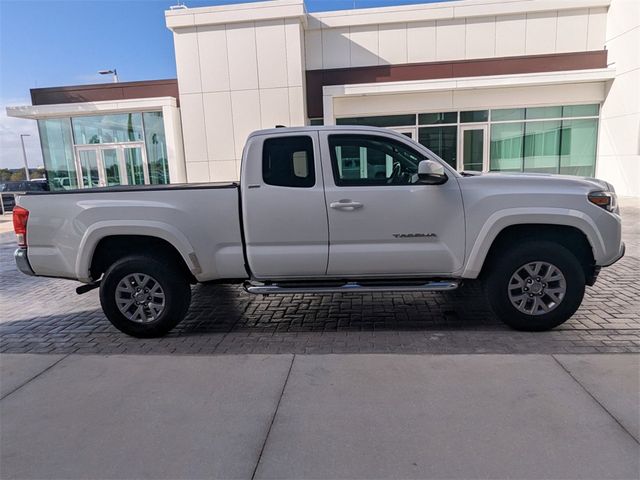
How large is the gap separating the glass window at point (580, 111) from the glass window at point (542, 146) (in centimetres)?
48

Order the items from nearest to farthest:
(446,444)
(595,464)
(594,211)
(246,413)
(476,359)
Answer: (595,464) → (446,444) → (246,413) → (476,359) → (594,211)

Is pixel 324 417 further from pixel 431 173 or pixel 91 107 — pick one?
pixel 91 107

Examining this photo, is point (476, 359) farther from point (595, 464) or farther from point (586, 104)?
point (586, 104)

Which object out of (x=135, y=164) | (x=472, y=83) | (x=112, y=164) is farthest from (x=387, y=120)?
(x=112, y=164)

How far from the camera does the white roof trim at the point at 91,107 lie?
17.8 meters

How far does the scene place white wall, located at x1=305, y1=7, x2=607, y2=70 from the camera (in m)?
16.9

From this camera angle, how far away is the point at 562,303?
444cm

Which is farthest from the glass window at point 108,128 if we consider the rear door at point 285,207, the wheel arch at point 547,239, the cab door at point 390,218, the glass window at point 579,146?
the wheel arch at point 547,239

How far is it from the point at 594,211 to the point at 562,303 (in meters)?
0.92

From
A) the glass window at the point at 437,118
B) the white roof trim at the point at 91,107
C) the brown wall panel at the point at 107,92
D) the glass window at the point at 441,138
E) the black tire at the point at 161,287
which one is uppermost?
the brown wall panel at the point at 107,92

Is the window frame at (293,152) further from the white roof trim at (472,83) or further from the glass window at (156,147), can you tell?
the glass window at (156,147)

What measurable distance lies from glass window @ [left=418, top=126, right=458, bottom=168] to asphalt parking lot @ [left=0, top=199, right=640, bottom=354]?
38.9 feet

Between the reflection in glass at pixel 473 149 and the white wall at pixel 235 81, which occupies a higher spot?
the white wall at pixel 235 81

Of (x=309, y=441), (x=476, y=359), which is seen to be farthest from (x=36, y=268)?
(x=476, y=359)
